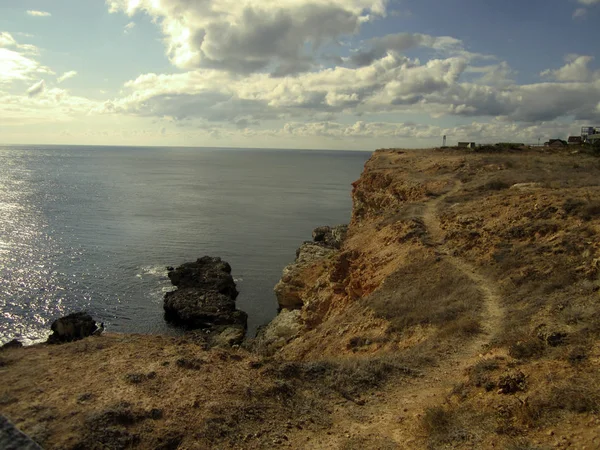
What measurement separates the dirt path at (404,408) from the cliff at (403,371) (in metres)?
0.04

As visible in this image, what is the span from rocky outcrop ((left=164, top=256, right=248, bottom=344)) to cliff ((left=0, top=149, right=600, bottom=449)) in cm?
1515

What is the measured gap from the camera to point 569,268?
567 inches

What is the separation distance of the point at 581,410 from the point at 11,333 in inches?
1351

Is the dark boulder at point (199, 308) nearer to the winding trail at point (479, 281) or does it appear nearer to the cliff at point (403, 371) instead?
the cliff at point (403, 371)

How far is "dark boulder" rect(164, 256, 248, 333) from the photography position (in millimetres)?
33281

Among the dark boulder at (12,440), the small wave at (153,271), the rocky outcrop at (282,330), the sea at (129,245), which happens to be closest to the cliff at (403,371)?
the dark boulder at (12,440)

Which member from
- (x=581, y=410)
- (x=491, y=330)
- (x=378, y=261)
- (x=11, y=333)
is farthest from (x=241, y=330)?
(x=581, y=410)

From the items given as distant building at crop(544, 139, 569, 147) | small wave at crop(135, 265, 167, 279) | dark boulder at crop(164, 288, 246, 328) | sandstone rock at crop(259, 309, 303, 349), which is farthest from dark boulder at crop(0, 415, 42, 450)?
distant building at crop(544, 139, 569, 147)

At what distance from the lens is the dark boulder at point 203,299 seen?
33.3 metres

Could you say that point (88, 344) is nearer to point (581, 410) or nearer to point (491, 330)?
point (491, 330)

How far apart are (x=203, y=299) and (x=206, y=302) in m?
0.46

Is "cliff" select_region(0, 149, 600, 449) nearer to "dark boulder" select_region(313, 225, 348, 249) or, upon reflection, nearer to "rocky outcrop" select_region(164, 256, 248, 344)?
"rocky outcrop" select_region(164, 256, 248, 344)

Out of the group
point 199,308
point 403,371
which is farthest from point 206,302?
point 403,371

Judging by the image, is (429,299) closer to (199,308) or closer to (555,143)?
(199,308)
